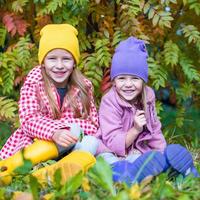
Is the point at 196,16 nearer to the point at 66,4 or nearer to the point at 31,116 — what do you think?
the point at 66,4

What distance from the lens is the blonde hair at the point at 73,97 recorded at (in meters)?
4.49

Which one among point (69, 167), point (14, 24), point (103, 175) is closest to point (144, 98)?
point (69, 167)

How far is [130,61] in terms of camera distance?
4.38 m

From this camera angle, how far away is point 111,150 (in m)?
4.36

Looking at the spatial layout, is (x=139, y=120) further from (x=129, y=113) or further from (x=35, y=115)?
(x=35, y=115)

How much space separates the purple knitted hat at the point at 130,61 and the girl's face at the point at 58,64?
1.06ft

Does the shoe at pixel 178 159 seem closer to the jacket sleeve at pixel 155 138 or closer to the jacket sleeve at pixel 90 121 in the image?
the jacket sleeve at pixel 155 138

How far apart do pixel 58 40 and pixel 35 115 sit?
0.54 metres

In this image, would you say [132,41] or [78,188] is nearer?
[78,188]

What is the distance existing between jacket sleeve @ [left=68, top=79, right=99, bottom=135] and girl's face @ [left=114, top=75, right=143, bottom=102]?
0.99 feet

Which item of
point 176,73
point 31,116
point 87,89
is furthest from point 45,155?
point 176,73

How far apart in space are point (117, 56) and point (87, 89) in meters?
0.39

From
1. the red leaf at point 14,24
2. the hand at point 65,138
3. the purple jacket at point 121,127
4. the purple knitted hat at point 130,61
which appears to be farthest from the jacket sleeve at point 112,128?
the red leaf at point 14,24

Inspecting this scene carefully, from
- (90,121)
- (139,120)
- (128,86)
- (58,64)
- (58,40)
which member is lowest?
(90,121)
